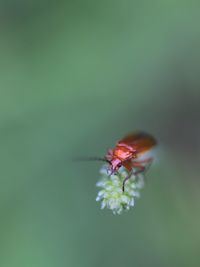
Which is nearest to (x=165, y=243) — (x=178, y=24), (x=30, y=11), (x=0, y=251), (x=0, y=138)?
(x=0, y=251)

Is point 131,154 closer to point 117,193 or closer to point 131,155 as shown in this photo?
point 131,155

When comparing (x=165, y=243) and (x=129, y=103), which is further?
(x=129, y=103)

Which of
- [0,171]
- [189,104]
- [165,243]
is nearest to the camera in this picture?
[165,243]

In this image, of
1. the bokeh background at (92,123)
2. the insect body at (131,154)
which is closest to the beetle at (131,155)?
the insect body at (131,154)

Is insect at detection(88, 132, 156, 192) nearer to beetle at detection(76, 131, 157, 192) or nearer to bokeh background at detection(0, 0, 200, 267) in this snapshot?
beetle at detection(76, 131, 157, 192)

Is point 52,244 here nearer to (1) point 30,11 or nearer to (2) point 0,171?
(2) point 0,171

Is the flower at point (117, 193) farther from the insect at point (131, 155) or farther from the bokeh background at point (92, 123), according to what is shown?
the bokeh background at point (92, 123)

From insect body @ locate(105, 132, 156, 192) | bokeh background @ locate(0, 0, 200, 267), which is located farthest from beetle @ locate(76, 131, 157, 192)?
bokeh background @ locate(0, 0, 200, 267)
